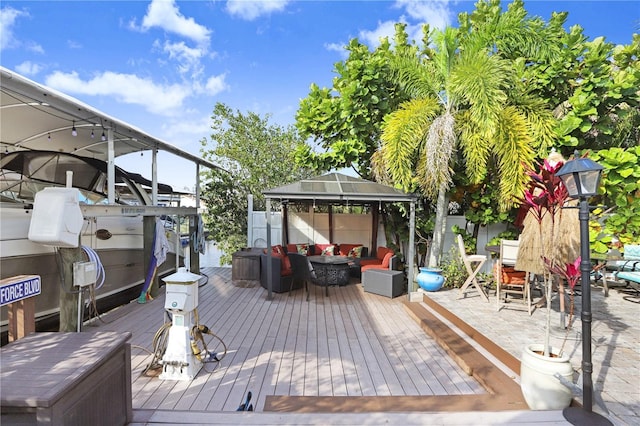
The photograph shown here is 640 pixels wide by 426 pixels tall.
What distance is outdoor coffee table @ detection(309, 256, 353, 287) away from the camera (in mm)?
6844

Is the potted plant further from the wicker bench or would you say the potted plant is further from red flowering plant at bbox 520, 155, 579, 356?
the wicker bench

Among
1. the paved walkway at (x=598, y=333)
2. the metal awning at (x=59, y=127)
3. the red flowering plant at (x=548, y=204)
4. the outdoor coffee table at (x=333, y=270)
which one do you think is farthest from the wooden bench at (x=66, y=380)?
the outdoor coffee table at (x=333, y=270)

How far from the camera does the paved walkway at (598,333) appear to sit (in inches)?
102

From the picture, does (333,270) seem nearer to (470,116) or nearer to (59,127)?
(470,116)

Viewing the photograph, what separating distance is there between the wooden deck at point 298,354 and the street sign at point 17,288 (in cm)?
121

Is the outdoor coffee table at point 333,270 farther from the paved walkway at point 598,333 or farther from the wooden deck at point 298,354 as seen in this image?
the paved walkway at point 598,333

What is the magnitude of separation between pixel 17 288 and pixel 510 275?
6166mm

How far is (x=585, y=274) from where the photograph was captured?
2.40 m

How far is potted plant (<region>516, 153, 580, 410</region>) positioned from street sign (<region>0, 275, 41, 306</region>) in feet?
12.5

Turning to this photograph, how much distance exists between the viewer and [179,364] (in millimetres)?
3061

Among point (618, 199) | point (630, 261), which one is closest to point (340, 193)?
point (618, 199)

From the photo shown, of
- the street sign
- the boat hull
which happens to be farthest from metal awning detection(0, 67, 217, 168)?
the street sign

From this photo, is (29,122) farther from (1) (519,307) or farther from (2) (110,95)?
(1) (519,307)

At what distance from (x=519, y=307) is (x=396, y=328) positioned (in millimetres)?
1847
